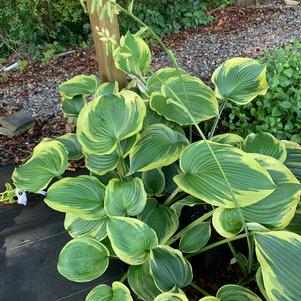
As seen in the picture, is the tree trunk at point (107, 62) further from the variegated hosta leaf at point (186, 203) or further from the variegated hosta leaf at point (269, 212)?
the variegated hosta leaf at point (269, 212)

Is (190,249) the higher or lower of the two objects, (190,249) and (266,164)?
the lower

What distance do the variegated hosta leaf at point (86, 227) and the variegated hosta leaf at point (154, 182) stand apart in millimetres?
209

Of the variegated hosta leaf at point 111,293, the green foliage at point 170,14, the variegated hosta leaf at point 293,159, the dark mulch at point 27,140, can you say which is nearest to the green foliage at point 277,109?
the variegated hosta leaf at point 293,159

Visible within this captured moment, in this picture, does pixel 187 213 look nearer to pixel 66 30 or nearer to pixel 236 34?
pixel 236 34

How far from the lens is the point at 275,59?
2.06 meters

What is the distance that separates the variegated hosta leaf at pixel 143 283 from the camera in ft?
4.24

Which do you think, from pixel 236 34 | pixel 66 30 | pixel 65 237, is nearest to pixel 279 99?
pixel 65 237

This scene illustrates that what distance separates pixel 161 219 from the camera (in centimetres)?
143

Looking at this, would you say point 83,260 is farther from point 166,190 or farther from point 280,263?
point 280,263

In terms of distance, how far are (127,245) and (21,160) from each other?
1243 millimetres

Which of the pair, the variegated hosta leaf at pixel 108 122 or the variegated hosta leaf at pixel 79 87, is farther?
the variegated hosta leaf at pixel 79 87

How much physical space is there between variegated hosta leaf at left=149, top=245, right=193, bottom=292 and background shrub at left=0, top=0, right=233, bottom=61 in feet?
8.31

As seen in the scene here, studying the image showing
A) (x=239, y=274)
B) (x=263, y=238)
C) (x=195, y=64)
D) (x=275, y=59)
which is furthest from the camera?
(x=195, y=64)

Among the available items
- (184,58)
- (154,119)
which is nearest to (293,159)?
(154,119)
